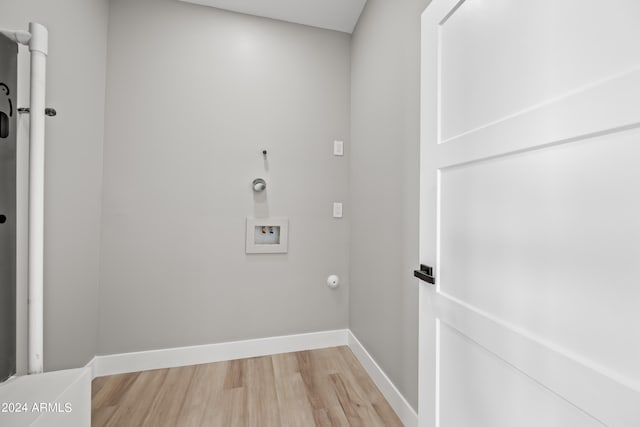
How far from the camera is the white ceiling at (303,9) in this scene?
1.91 meters

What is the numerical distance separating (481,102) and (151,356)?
229 cm

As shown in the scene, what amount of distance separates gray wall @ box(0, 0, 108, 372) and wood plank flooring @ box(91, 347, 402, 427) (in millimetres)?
358

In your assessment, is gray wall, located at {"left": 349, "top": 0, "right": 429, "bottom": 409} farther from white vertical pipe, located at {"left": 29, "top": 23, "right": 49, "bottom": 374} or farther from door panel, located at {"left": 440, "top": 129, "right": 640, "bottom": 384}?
white vertical pipe, located at {"left": 29, "top": 23, "right": 49, "bottom": 374}

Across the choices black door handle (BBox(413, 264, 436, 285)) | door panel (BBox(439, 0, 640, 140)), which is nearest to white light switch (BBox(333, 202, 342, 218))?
black door handle (BBox(413, 264, 436, 285))

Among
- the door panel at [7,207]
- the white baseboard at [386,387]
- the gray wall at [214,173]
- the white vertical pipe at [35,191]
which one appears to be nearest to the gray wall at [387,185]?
the white baseboard at [386,387]

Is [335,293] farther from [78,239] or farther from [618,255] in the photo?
[618,255]

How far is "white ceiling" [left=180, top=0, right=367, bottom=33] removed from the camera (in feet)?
6.26

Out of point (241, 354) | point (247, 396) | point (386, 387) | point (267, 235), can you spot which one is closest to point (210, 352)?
point (241, 354)

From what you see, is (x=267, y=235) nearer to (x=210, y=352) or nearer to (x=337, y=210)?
(x=337, y=210)

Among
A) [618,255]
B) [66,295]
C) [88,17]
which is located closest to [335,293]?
[66,295]

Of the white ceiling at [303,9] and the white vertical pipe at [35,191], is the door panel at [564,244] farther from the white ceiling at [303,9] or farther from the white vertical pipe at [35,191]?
the white ceiling at [303,9]

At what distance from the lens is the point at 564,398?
1.86 feet

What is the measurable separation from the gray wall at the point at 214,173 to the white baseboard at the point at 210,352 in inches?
2.2

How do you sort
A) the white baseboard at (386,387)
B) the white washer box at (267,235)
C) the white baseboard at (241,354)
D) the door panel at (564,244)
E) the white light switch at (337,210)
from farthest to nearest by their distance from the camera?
the white light switch at (337,210), the white washer box at (267,235), the white baseboard at (241,354), the white baseboard at (386,387), the door panel at (564,244)
